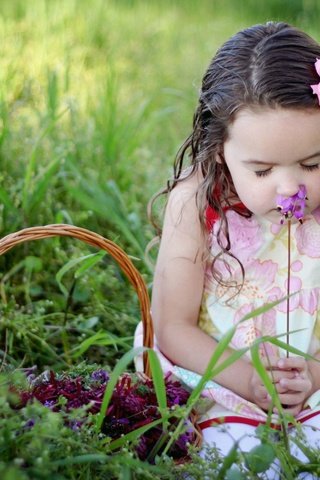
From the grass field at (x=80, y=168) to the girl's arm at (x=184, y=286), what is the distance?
0.30ft

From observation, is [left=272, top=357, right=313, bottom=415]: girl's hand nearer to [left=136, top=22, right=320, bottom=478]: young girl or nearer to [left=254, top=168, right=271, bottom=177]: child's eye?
[left=136, top=22, right=320, bottom=478]: young girl

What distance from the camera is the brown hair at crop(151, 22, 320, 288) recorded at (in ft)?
6.53

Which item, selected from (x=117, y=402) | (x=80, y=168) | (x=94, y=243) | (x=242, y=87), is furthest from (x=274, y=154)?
(x=80, y=168)

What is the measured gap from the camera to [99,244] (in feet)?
6.81

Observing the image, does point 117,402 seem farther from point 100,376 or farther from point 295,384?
point 295,384

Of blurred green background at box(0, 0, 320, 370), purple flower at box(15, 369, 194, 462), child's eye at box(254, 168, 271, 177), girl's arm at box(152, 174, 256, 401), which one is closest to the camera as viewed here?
purple flower at box(15, 369, 194, 462)

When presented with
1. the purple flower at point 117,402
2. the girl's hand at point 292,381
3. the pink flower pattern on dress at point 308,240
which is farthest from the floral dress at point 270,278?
the purple flower at point 117,402

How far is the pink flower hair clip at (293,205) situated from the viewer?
194cm

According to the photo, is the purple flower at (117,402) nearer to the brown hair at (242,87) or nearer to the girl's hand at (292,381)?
the girl's hand at (292,381)

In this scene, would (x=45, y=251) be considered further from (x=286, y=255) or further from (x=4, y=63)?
(x=4, y=63)

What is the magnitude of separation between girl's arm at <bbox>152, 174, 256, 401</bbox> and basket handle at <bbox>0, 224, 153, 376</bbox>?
0.32ft

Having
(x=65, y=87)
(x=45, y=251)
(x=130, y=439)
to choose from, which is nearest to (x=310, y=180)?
(x=130, y=439)

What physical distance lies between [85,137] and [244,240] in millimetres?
1323

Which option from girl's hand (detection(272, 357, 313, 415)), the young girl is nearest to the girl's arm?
the young girl
